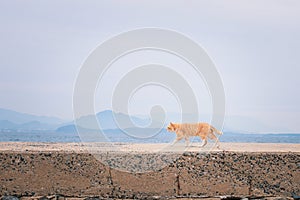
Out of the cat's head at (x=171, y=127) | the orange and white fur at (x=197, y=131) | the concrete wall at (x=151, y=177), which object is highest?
the cat's head at (x=171, y=127)

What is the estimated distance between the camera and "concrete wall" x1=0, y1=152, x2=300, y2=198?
15234mm

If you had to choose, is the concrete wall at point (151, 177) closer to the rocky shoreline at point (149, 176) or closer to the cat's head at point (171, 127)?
the rocky shoreline at point (149, 176)

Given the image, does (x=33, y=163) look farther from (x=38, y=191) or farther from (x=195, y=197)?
(x=195, y=197)

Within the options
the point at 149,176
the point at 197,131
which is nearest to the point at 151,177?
the point at 149,176

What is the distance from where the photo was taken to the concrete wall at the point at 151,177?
15.2m

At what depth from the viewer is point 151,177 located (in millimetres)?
15555

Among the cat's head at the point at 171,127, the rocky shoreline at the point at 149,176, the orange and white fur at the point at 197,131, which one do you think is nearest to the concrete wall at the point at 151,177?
the rocky shoreline at the point at 149,176

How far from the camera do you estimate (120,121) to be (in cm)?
1662

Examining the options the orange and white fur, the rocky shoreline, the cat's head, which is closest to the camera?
the rocky shoreline

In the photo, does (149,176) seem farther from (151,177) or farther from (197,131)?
(197,131)

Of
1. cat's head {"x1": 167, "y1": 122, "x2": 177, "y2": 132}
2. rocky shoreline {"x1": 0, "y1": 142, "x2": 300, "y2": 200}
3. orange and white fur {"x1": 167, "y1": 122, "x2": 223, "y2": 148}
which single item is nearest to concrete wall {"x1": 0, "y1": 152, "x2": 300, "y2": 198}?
rocky shoreline {"x1": 0, "y1": 142, "x2": 300, "y2": 200}

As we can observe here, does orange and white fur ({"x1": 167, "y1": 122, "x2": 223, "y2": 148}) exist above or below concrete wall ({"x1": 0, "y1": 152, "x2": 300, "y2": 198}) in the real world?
above

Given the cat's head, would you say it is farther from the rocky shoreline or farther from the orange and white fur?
the rocky shoreline

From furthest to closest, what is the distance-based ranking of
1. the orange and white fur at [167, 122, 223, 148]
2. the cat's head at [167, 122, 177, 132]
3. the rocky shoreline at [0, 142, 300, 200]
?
the cat's head at [167, 122, 177, 132], the orange and white fur at [167, 122, 223, 148], the rocky shoreline at [0, 142, 300, 200]
